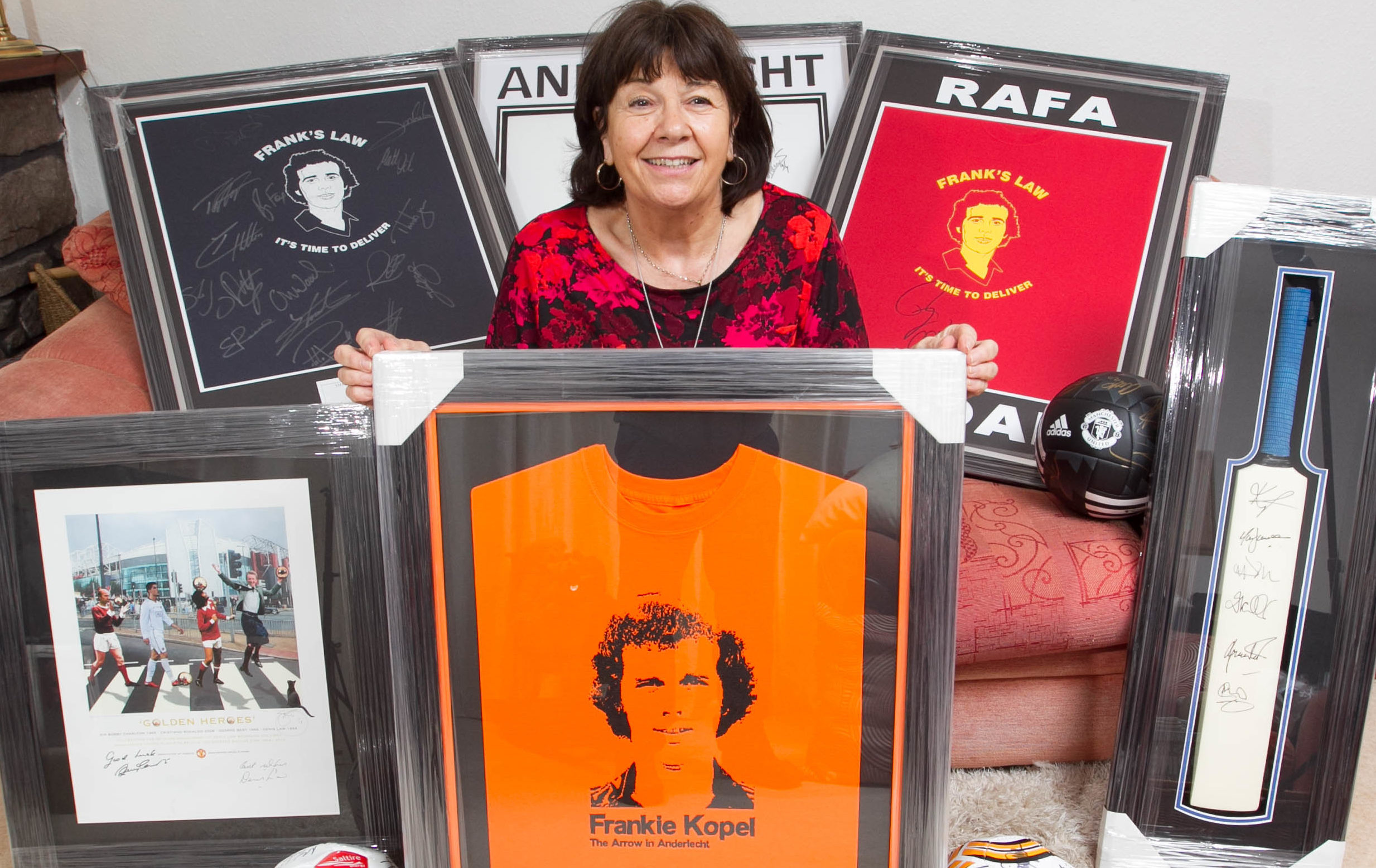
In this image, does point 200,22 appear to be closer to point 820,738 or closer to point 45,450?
point 45,450

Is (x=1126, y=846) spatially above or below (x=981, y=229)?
below

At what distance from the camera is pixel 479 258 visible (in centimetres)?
202

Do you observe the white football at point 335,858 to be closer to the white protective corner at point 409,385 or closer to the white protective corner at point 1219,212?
the white protective corner at point 409,385

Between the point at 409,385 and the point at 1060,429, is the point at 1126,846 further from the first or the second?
the point at 409,385

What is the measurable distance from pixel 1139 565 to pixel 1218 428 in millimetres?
239

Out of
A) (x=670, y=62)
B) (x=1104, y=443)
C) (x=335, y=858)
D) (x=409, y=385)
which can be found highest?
(x=670, y=62)

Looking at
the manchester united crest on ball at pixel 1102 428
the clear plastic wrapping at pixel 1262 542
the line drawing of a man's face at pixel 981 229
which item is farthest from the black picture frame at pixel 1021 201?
the clear plastic wrapping at pixel 1262 542

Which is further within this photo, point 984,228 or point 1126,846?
point 984,228

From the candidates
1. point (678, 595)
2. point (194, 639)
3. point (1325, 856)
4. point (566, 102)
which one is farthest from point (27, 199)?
point (1325, 856)

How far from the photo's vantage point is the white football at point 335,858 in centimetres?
125

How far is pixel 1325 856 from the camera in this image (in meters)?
1.39

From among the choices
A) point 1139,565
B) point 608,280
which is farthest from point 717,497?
point 1139,565

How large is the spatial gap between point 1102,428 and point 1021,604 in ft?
1.01

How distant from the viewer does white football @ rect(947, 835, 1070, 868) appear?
4.13 feet
